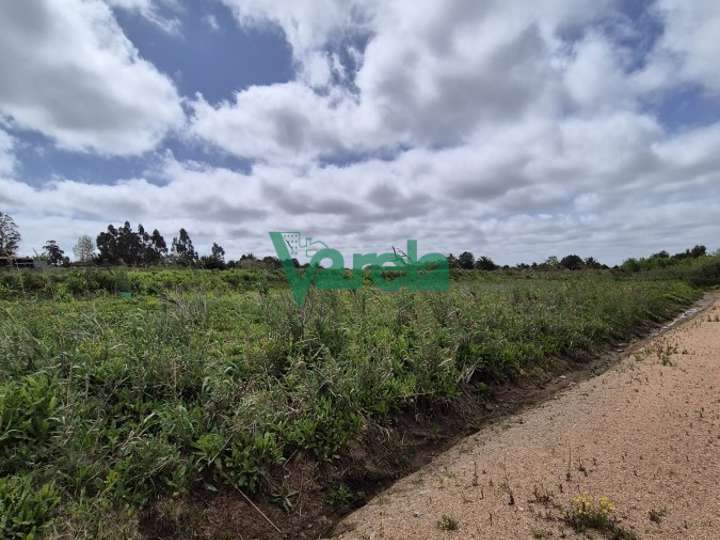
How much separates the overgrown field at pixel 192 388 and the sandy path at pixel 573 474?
71 cm

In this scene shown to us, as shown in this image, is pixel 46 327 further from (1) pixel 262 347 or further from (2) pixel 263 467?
(2) pixel 263 467

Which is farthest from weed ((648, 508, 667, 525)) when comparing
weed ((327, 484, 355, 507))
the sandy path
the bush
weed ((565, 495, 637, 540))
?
the bush

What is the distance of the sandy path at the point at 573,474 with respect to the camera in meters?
2.07

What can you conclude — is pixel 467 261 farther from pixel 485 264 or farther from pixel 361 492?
pixel 361 492

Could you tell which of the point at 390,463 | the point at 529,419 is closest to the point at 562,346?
the point at 529,419

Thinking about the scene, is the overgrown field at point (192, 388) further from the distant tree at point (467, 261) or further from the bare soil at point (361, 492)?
the distant tree at point (467, 261)

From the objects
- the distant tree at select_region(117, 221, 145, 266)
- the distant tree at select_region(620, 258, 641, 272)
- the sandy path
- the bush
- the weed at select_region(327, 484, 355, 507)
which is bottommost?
the weed at select_region(327, 484, 355, 507)

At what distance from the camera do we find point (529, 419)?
151 inches

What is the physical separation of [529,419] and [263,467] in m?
2.75

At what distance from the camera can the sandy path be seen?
207 cm

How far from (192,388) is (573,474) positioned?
9.33 ft

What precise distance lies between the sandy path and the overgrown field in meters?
0.71

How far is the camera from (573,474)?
2514 millimetres

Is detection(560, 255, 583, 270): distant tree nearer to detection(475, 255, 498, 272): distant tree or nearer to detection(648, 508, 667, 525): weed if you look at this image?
detection(475, 255, 498, 272): distant tree
